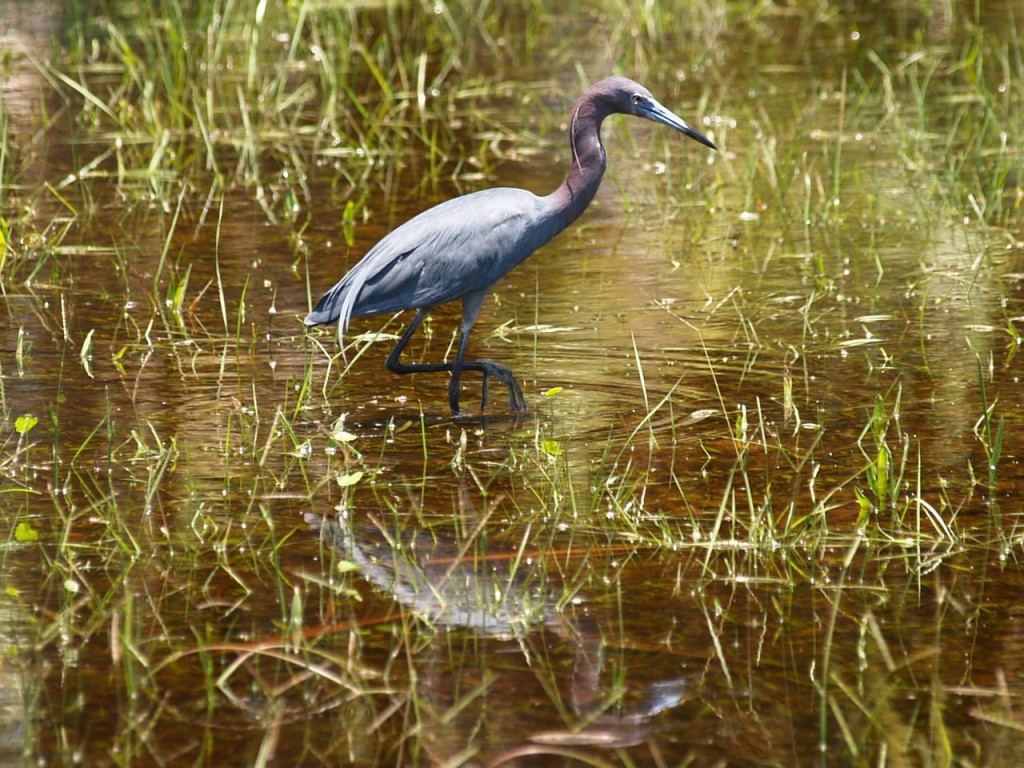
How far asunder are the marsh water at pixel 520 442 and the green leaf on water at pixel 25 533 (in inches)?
0.5

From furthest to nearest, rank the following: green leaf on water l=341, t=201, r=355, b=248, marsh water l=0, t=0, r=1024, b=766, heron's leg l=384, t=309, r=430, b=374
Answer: green leaf on water l=341, t=201, r=355, b=248 → heron's leg l=384, t=309, r=430, b=374 → marsh water l=0, t=0, r=1024, b=766

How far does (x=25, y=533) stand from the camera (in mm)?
4473

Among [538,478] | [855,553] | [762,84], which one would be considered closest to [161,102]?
[762,84]

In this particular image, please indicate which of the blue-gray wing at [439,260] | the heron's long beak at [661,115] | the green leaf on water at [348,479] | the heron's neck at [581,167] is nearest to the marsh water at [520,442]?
the green leaf on water at [348,479]

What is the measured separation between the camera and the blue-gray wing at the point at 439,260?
571cm

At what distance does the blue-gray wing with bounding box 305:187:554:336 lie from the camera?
5.71m

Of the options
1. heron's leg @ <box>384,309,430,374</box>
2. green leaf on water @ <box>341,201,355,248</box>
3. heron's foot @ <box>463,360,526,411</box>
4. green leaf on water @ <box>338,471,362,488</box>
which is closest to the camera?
green leaf on water @ <box>338,471,362,488</box>

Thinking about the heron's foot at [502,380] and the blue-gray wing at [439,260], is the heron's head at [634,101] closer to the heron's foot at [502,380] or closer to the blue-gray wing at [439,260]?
the blue-gray wing at [439,260]

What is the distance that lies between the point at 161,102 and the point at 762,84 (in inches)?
150

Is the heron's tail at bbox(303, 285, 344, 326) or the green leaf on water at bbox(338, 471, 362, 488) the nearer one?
the green leaf on water at bbox(338, 471, 362, 488)

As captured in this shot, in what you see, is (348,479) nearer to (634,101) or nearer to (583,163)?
(583,163)

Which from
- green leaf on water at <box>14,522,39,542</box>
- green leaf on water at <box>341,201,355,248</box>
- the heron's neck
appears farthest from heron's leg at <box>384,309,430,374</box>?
green leaf on water at <box>341,201,355,248</box>

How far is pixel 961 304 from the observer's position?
671 cm

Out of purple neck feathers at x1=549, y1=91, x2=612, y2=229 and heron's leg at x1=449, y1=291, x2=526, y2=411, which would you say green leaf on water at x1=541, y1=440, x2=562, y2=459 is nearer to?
heron's leg at x1=449, y1=291, x2=526, y2=411
